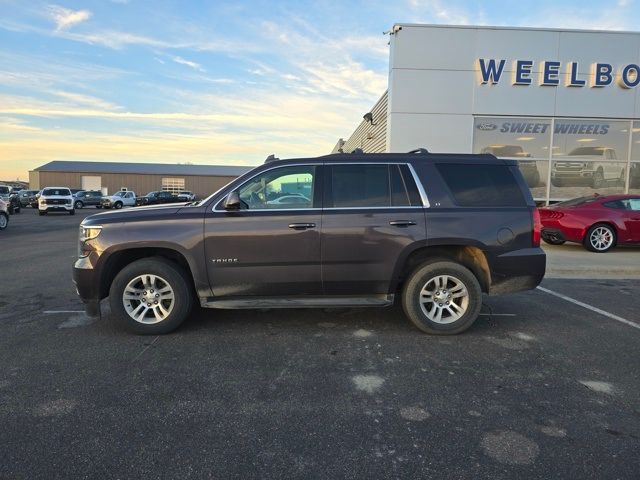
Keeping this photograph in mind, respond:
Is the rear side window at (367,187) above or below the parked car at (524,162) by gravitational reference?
below

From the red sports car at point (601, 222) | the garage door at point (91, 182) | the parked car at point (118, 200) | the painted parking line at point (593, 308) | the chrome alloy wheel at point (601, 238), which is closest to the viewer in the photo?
the painted parking line at point (593, 308)

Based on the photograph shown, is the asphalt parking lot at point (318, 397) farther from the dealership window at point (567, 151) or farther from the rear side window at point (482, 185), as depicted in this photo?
the dealership window at point (567, 151)

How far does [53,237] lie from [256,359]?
13.7m

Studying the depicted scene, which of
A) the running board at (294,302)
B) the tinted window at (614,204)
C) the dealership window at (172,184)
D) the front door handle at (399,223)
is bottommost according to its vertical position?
the running board at (294,302)

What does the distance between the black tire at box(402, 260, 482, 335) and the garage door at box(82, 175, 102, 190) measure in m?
71.2

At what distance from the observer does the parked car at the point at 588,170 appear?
15711 mm

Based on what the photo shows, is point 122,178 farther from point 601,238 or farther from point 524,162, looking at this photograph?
point 601,238

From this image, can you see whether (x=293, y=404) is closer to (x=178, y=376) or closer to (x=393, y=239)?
(x=178, y=376)

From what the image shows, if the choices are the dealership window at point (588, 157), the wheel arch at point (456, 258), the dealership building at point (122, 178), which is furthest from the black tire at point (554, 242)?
the dealership building at point (122, 178)

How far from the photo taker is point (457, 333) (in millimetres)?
5094

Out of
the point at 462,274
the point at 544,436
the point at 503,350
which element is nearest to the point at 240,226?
→ the point at 462,274

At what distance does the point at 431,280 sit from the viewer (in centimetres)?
507

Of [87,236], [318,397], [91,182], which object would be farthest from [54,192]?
[91,182]

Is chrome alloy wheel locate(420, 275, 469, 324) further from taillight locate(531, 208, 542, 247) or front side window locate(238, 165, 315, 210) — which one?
front side window locate(238, 165, 315, 210)
